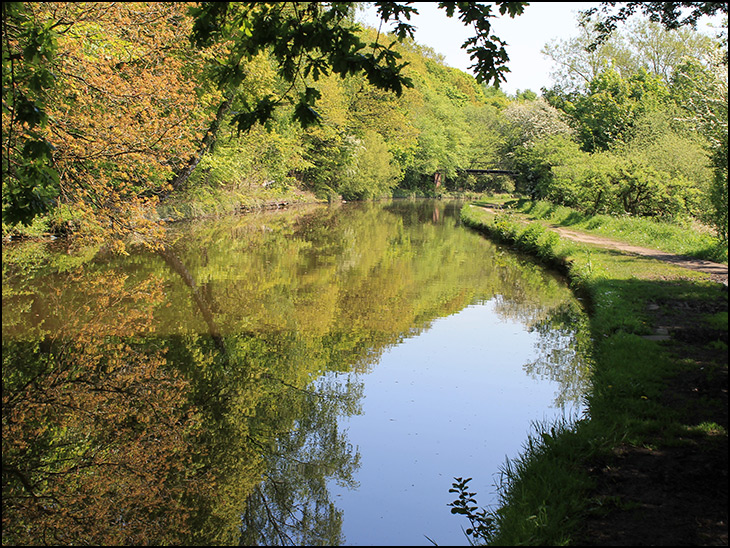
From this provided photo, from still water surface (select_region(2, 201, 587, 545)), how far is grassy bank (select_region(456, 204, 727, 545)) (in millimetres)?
485

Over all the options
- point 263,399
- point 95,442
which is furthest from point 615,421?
point 95,442

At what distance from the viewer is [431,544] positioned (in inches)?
180

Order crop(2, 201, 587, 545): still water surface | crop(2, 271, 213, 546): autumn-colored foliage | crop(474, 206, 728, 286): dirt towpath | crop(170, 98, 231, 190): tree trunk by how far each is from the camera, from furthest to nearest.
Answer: crop(170, 98, 231, 190): tree trunk
crop(474, 206, 728, 286): dirt towpath
crop(2, 201, 587, 545): still water surface
crop(2, 271, 213, 546): autumn-colored foliage

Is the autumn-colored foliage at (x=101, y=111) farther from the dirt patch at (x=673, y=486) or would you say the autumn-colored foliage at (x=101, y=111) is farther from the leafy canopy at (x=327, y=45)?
the dirt patch at (x=673, y=486)

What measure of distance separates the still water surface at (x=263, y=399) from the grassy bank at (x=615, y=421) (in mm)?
485

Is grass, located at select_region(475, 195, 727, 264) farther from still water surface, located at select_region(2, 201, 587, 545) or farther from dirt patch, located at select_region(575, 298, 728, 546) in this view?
dirt patch, located at select_region(575, 298, 728, 546)

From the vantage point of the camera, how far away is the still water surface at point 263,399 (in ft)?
16.4

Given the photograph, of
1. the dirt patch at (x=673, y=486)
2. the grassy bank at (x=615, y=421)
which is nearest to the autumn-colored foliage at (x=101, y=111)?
the grassy bank at (x=615, y=421)

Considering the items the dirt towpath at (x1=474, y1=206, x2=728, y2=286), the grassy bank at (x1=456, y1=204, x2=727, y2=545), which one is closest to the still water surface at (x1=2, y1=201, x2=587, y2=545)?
the grassy bank at (x1=456, y1=204, x2=727, y2=545)

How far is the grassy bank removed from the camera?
434cm

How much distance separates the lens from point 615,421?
568cm

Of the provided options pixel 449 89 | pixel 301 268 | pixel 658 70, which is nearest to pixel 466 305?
pixel 301 268

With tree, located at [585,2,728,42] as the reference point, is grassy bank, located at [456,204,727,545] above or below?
below

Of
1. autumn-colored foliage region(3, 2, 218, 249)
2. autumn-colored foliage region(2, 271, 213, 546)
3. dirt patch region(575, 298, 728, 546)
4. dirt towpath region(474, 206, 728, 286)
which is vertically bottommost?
autumn-colored foliage region(2, 271, 213, 546)
